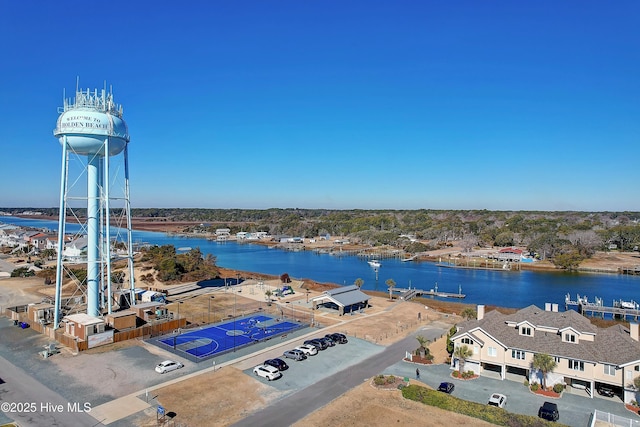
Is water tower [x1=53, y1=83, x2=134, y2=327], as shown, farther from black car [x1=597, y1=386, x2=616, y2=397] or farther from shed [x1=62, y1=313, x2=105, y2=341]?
black car [x1=597, y1=386, x2=616, y2=397]

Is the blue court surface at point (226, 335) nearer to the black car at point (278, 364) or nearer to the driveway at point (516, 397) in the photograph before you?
the black car at point (278, 364)

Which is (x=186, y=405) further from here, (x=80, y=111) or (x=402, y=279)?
(x=402, y=279)

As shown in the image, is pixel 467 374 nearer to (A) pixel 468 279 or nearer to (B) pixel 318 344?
(B) pixel 318 344

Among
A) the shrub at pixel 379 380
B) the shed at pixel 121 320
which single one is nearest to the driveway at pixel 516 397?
the shrub at pixel 379 380

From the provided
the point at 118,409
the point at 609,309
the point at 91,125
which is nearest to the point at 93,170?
the point at 91,125

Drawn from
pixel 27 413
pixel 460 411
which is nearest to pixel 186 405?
pixel 27 413

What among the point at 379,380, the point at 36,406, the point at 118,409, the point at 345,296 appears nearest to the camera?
the point at 118,409
